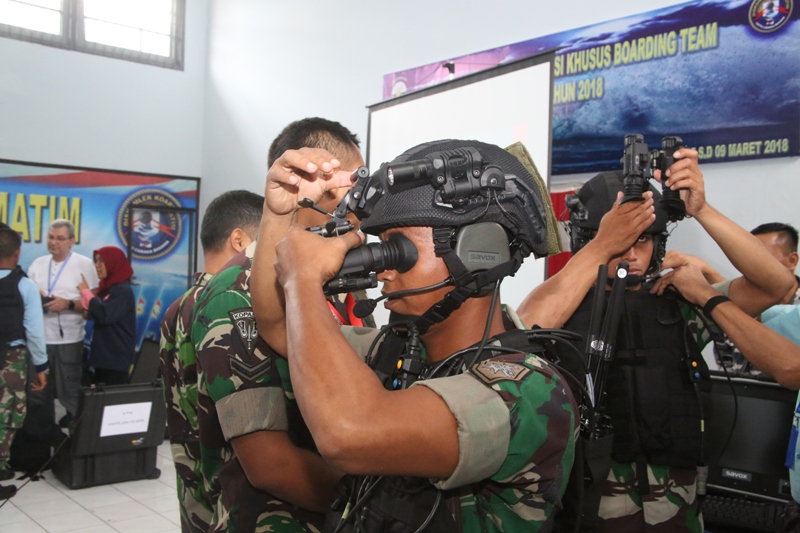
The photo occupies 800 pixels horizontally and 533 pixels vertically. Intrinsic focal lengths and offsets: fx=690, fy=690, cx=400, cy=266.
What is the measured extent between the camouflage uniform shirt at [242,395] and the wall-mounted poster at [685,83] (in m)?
2.69

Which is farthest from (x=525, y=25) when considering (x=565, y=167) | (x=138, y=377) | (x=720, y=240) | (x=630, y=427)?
(x=138, y=377)

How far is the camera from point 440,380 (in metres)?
1.06

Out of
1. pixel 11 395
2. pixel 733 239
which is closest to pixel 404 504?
pixel 733 239

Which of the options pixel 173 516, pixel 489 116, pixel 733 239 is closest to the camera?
pixel 733 239

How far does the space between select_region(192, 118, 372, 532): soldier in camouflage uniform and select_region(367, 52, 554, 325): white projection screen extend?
2041 mm

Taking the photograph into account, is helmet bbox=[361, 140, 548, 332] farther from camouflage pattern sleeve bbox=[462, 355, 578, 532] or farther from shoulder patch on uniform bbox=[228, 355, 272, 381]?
shoulder patch on uniform bbox=[228, 355, 272, 381]

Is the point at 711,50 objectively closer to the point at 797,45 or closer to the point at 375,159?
the point at 797,45

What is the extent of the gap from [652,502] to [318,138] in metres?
1.39

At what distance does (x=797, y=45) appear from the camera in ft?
10.1

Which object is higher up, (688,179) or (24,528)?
(688,179)

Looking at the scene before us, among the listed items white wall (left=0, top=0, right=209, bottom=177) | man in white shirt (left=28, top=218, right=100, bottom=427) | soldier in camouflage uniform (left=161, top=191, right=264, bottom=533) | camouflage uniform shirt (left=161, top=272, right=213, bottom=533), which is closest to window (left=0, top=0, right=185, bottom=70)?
white wall (left=0, top=0, right=209, bottom=177)

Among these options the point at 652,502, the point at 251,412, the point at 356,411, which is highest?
the point at 356,411

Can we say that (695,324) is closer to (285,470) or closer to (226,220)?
(285,470)

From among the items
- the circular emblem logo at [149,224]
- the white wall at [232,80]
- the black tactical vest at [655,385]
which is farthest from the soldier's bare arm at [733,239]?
the circular emblem logo at [149,224]
